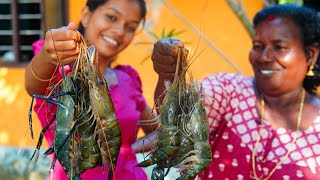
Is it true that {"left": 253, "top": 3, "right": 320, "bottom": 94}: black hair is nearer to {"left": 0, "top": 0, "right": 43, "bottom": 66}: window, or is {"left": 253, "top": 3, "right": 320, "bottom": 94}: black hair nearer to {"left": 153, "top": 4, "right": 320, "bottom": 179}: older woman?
{"left": 153, "top": 4, "right": 320, "bottom": 179}: older woman

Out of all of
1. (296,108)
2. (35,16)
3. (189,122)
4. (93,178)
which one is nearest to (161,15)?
(35,16)

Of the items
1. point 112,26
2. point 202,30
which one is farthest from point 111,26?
point 202,30


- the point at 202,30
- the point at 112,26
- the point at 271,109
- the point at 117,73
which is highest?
the point at 112,26

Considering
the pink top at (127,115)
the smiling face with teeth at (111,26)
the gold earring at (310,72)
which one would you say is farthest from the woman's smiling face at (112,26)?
the gold earring at (310,72)

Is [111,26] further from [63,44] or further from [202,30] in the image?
[202,30]

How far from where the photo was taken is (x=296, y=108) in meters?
3.05

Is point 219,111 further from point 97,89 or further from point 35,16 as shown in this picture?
point 35,16

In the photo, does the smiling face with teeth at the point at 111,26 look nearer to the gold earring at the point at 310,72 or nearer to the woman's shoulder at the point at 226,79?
the woman's shoulder at the point at 226,79

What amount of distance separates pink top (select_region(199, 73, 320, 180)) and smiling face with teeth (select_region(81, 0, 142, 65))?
0.45 m

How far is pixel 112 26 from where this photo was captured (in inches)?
106

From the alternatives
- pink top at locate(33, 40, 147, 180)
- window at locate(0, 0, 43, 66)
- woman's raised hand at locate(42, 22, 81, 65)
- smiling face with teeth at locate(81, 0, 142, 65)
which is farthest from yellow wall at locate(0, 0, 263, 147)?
woman's raised hand at locate(42, 22, 81, 65)

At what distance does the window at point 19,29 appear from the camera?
22.9 feet

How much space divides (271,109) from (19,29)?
15.4 ft

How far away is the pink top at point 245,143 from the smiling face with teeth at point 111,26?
0.45 meters
